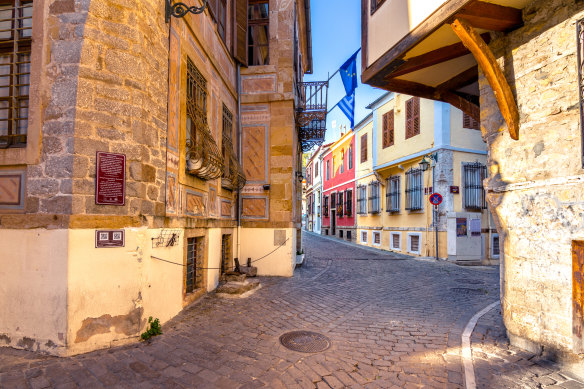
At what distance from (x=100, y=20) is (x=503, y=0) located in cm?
514

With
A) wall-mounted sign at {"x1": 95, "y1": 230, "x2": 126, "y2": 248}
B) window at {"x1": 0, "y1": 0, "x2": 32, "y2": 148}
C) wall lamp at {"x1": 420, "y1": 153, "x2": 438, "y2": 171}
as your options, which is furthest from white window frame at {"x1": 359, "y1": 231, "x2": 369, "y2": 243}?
window at {"x1": 0, "y1": 0, "x2": 32, "y2": 148}

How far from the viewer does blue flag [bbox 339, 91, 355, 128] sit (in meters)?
12.0

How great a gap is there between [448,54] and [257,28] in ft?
24.7

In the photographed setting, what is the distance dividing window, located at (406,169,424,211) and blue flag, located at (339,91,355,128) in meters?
5.61

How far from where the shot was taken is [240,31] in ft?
32.4

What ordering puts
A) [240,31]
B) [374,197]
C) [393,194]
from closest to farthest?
[240,31] → [393,194] → [374,197]

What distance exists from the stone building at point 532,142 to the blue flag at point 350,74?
6355mm

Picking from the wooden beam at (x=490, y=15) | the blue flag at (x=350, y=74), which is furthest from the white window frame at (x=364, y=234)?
the wooden beam at (x=490, y=15)

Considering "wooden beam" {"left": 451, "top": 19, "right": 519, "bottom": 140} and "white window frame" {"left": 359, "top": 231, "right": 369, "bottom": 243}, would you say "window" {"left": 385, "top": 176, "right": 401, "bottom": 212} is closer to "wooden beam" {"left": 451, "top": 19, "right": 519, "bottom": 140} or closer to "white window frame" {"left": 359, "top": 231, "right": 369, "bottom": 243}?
"white window frame" {"left": 359, "top": 231, "right": 369, "bottom": 243}

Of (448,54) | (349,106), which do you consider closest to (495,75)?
(448,54)

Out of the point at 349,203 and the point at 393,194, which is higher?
the point at 393,194

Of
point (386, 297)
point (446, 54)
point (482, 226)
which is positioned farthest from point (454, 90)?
point (482, 226)

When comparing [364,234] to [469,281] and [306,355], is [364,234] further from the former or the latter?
[306,355]

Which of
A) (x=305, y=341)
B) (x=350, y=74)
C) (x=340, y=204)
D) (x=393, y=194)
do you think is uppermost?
(x=350, y=74)
